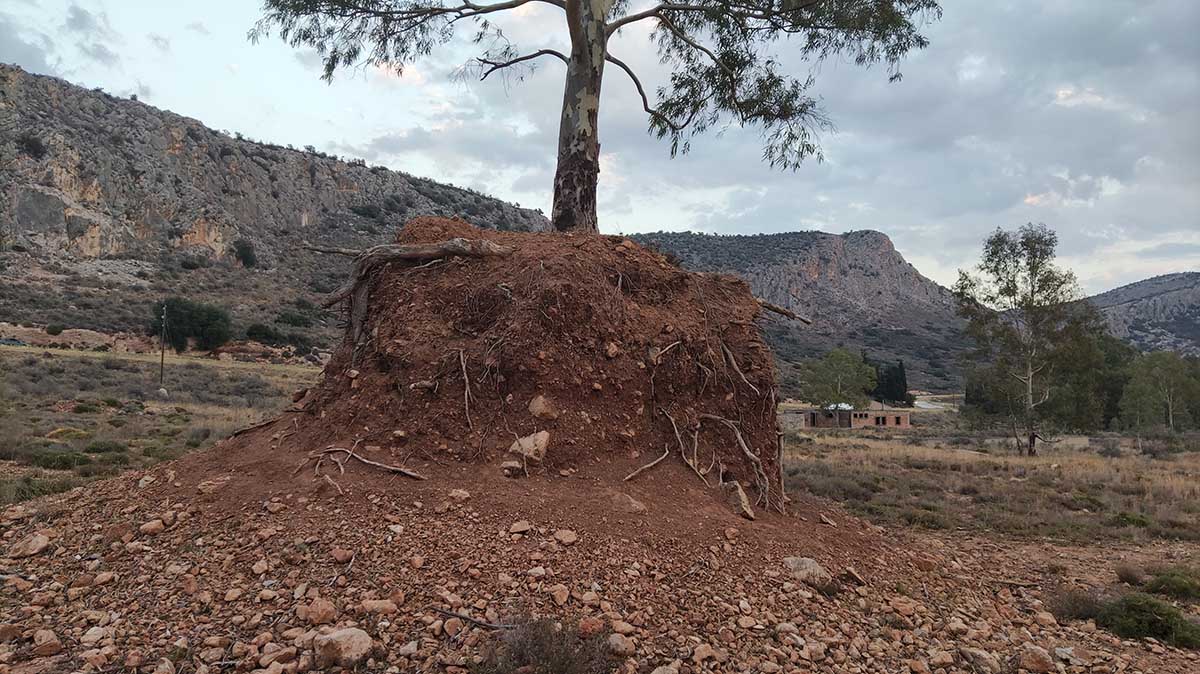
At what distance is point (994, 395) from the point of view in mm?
26297

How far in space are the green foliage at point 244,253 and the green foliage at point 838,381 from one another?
46236mm

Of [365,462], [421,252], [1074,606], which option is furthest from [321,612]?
[1074,606]

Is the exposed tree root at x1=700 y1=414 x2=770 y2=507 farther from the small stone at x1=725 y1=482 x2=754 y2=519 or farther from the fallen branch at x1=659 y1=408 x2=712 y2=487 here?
Result: the fallen branch at x1=659 y1=408 x2=712 y2=487

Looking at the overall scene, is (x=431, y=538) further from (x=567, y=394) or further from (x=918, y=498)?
(x=918, y=498)

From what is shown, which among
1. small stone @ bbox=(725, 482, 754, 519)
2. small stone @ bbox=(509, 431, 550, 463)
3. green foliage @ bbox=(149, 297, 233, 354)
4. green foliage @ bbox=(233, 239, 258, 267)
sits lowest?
small stone @ bbox=(725, 482, 754, 519)

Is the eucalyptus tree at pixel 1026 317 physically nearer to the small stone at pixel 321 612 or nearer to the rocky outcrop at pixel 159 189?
the small stone at pixel 321 612

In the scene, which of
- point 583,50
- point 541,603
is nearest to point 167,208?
point 583,50

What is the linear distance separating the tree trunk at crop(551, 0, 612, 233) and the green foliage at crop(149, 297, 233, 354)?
3968 cm

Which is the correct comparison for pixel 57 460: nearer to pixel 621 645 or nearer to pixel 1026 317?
pixel 621 645

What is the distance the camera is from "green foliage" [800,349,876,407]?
42000mm

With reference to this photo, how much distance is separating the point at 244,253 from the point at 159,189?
809 cm

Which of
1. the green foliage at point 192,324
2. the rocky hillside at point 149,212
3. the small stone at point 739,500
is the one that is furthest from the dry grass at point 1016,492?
the green foliage at point 192,324

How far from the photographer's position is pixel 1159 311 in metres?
107

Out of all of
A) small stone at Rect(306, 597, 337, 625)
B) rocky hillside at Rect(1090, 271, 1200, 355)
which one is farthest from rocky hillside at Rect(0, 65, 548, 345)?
rocky hillside at Rect(1090, 271, 1200, 355)
